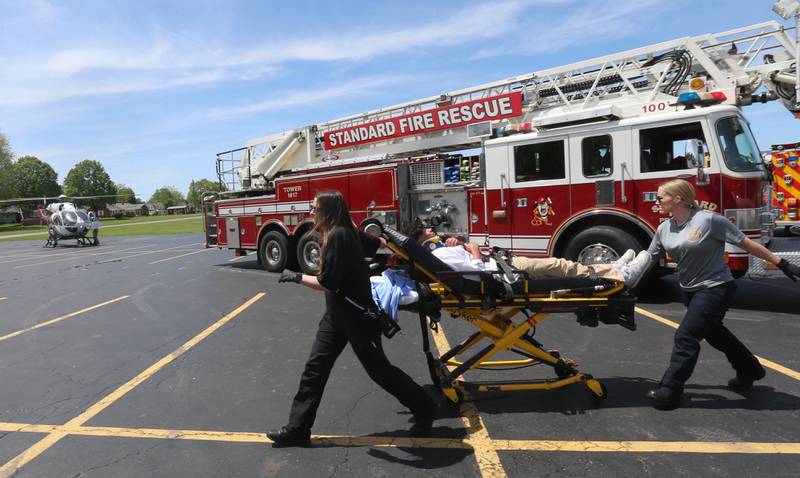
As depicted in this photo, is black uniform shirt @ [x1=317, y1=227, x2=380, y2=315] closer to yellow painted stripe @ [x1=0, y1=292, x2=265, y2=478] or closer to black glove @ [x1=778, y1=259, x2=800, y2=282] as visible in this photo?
yellow painted stripe @ [x1=0, y1=292, x2=265, y2=478]

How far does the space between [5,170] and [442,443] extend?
96064 mm

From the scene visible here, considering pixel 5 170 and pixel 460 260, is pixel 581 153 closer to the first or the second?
pixel 460 260

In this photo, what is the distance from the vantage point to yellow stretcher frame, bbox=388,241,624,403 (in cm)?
365

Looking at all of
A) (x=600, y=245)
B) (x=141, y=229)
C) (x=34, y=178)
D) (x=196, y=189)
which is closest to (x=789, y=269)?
(x=600, y=245)

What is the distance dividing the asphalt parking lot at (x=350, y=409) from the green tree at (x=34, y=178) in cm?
10282

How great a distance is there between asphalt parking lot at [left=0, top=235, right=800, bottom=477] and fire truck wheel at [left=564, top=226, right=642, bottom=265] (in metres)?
0.87

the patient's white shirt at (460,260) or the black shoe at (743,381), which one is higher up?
the patient's white shirt at (460,260)

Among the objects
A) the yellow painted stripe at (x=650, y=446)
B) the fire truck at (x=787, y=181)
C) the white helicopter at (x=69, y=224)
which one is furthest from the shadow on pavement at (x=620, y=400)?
the white helicopter at (x=69, y=224)

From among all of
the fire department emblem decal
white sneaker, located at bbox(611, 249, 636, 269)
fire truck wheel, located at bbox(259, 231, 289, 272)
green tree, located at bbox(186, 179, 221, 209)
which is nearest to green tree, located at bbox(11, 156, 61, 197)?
green tree, located at bbox(186, 179, 221, 209)

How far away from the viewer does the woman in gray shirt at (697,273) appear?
3598 millimetres

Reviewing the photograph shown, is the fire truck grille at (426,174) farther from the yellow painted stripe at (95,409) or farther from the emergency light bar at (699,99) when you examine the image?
the yellow painted stripe at (95,409)

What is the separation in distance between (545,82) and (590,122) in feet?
5.46

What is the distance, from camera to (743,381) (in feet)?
12.8

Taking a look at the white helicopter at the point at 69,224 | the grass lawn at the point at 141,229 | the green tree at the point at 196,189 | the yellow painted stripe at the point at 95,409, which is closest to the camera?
the yellow painted stripe at the point at 95,409
